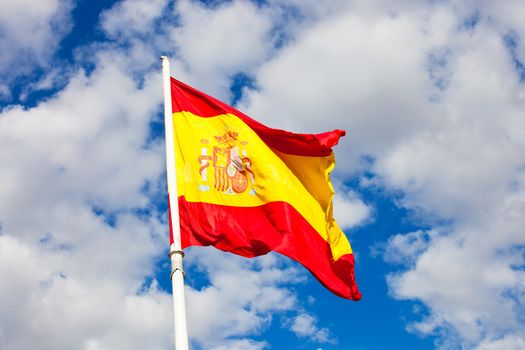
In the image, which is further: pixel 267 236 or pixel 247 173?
pixel 247 173

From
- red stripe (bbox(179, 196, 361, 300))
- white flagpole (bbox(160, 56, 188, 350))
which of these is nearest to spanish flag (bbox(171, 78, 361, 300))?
red stripe (bbox(179, 196, 361, 300))

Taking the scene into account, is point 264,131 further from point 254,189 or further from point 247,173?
point 254,189

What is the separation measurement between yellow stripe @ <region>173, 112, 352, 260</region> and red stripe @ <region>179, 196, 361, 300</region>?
0.74ft

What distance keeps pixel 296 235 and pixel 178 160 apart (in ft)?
12.6

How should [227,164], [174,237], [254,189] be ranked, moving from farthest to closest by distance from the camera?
[254,189], [227,164], [174,237]

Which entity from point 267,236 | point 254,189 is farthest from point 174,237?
point 254,189

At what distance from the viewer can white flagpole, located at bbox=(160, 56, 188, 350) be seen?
46.2 ft

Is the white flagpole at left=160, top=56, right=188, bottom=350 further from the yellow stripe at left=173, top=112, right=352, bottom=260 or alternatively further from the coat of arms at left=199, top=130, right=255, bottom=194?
the coat of arms at left=199, top=130, right=255, bottom=194

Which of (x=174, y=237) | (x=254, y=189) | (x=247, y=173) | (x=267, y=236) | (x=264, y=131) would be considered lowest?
(x=174, y=237)

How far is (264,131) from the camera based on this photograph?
1991 centimetres

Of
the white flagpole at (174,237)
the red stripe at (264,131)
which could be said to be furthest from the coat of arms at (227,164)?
the white flagpole at (174,237)

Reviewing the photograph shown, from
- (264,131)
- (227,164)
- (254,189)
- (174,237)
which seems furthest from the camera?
(264,131)

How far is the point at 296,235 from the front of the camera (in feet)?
61.4

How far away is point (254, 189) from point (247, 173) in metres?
0.48
